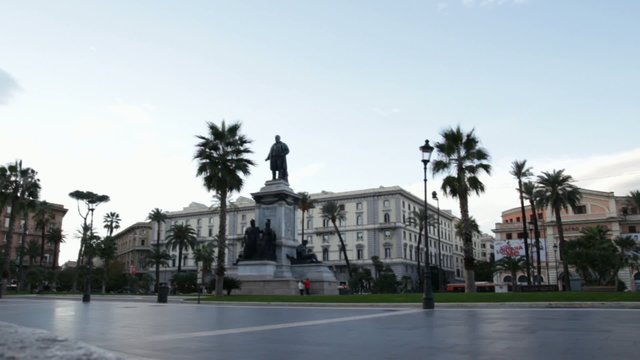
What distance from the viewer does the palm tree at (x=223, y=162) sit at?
36.5 meters

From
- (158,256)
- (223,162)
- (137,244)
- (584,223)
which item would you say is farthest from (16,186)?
(137,244)

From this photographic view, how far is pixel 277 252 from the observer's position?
34.4 meters

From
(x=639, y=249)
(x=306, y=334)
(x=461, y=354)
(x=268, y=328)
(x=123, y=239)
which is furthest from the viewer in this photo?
(x=123, y=239)

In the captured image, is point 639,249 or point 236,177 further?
point 639,249

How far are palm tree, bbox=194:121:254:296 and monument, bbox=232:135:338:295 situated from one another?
2091 millimetres

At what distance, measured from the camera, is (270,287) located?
3234 cm

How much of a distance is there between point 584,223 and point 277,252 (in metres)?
70.4

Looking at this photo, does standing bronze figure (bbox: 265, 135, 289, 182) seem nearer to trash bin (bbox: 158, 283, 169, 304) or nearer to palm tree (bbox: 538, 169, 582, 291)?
trash bin (bbox: 158, 283, 169, 304)

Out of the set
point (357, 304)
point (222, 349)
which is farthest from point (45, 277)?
point (222, 349)

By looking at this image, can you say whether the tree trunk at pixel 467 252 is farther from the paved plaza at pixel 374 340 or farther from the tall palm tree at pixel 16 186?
the tall palm tree at pixel 16 186

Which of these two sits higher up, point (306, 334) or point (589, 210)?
point (589, 210)

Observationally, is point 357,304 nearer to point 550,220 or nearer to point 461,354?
point 461,354

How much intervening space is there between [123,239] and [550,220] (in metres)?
115

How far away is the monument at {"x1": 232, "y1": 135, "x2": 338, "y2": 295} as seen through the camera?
32772 millimetres
